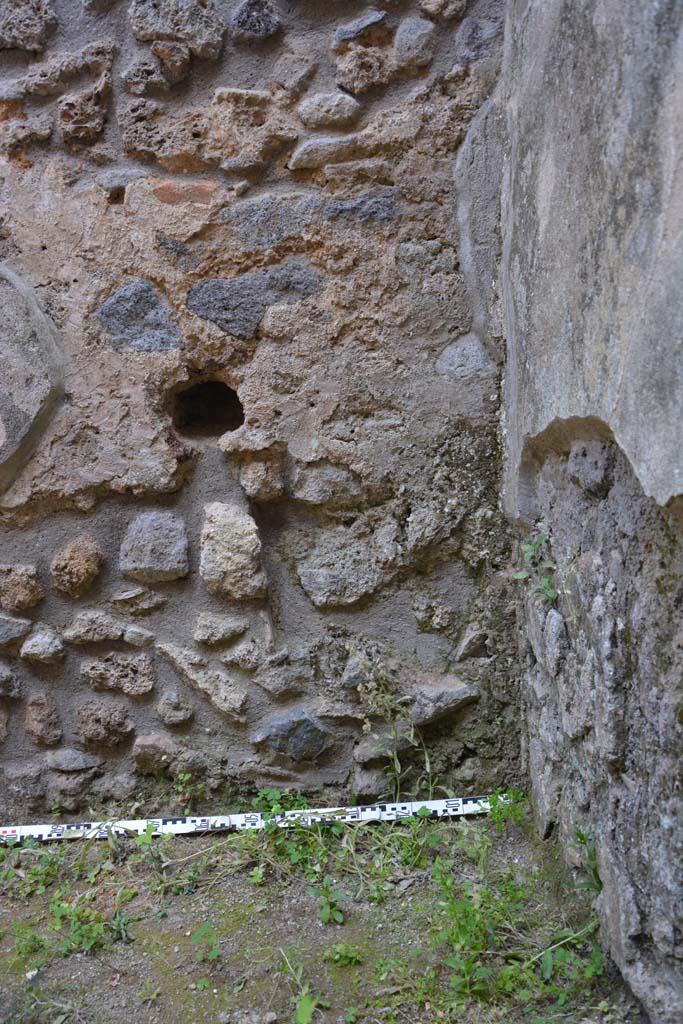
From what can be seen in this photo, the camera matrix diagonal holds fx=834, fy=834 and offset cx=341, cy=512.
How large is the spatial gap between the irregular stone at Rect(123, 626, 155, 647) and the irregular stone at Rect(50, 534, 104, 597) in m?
0.16

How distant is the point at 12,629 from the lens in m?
2.14

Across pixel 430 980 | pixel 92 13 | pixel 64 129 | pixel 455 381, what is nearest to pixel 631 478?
pixel 455 381

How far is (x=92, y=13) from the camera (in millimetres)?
2158

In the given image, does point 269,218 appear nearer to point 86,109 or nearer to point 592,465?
point 86,109

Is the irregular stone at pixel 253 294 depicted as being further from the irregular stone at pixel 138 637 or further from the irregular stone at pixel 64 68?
the irregular stone at pixel 138 637

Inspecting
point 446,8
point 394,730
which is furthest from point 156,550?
point 446,8

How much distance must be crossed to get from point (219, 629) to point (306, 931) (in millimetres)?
722

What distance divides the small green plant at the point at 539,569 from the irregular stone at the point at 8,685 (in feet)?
4.26

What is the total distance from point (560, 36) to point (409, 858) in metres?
1.69

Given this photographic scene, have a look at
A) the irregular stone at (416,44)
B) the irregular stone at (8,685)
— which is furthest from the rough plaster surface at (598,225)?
the irregular stone at (8,685)

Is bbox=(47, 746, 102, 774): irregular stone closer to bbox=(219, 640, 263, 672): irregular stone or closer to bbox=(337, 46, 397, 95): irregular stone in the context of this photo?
bbox=(219, 640, 263, 672): irregular stone

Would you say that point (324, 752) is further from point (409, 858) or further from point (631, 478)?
point (631, 478)

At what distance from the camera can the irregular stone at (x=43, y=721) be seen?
2.14 metres

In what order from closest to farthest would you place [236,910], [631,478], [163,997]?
[631,478] < [163,997] < [236,910]
